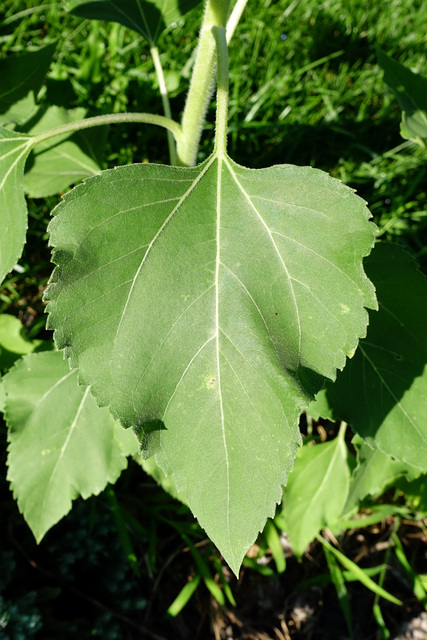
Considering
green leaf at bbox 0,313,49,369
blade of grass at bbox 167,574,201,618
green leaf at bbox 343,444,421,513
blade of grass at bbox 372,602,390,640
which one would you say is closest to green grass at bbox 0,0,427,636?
green leaf at bbox 0,313,49,369

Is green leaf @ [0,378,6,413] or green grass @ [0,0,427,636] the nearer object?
green leaf @ [0,378,6,413]

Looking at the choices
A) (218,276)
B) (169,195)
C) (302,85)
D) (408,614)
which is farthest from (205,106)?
(408,614)

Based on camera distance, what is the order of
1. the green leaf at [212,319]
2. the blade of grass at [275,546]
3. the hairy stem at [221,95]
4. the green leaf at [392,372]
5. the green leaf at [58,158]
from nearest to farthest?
1. the green leaf at [212,319]
2. the hairy stem at [221,95]
3. the green leaf at [392,372]
4. the green leaf at [58,158]
5. the blade of grass at [275,546]

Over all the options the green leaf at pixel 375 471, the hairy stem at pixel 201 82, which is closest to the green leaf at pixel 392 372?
the green leaf at pixel 375 471

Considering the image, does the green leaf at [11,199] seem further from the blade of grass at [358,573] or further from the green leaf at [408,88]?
the blade of grass at [358,573]

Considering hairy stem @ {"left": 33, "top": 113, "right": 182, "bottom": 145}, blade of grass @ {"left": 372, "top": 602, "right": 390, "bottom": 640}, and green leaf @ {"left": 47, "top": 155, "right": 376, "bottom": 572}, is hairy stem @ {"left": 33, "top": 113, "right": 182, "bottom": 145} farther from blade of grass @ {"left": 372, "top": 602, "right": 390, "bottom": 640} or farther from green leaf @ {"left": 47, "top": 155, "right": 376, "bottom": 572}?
blade of grass @ {"left": 372, "top": 602, "right": 390, "bottom": 640}

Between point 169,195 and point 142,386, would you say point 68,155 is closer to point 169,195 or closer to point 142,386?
point 169,195

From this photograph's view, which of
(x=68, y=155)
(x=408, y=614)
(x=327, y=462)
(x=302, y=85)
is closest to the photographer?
(x=68, y=155)
